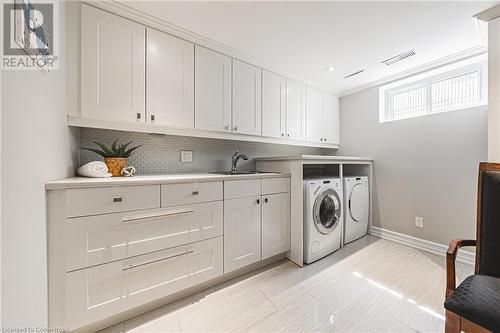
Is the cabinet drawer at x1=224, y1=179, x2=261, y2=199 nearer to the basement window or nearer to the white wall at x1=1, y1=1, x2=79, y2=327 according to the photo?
the white wall at x1=1, y1=1, x2=79, y2=327

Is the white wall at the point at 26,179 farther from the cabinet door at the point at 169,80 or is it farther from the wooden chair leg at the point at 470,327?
the wooden chair leg at the point at 470,327

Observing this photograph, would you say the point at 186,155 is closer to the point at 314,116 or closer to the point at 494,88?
the point at 314,116

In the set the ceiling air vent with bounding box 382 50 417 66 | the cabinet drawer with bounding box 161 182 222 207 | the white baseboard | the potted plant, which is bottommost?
the white baseboard

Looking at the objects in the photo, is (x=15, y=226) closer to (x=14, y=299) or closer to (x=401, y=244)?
(x=14, y=299)

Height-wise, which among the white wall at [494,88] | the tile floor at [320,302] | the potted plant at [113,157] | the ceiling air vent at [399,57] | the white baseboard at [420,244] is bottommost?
the tile floor at [320,302]

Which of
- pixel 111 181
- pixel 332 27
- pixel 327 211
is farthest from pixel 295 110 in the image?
pixel 111 181

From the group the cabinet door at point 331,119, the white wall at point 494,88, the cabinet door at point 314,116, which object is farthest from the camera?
the cabinet door at point 331,119

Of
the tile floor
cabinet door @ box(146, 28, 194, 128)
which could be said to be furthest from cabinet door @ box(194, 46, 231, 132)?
the tile floor

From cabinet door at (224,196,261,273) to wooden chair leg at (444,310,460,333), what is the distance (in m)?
1.27

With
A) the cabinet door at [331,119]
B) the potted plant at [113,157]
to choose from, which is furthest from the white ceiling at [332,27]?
the potted plant at [113,157]

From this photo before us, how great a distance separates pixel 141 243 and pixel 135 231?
91 mm

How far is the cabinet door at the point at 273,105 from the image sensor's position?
237cm

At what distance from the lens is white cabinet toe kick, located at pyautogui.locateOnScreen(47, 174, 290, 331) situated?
1.08m

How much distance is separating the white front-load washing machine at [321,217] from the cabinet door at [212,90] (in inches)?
44.2
